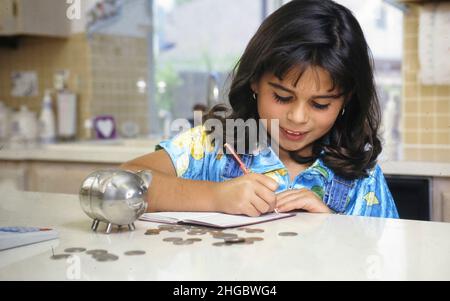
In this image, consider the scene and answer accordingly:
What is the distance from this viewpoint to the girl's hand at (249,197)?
1069 millimetres

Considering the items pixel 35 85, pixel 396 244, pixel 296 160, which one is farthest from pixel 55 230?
pixel 35 85

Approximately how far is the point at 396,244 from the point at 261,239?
0.18 m

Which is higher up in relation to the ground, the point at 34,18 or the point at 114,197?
the point at 34,18

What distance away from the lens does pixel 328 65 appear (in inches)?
49.6

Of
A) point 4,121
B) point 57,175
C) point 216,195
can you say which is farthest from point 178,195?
point 4,121

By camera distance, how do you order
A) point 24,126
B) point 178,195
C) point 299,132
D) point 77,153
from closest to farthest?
point 178,195 → point 299,132 → point 77,153 → point 24,126

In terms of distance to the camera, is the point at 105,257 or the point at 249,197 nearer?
the point at 105,257

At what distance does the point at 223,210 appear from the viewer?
3.61ft

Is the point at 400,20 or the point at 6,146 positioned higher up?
the point at 400,20

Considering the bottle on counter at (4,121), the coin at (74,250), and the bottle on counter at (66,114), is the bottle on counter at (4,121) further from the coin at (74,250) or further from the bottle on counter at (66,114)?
the coin at (74,250)

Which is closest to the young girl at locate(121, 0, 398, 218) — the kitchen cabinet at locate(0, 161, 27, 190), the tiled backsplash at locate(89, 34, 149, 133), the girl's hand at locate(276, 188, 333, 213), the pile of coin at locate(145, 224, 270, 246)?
the girl's hand at locate(276, 188, 333, 213)

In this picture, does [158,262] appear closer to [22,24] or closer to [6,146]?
[6,146]

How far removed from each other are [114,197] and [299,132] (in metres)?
0.54

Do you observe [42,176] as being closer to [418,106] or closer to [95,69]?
[95,69]
